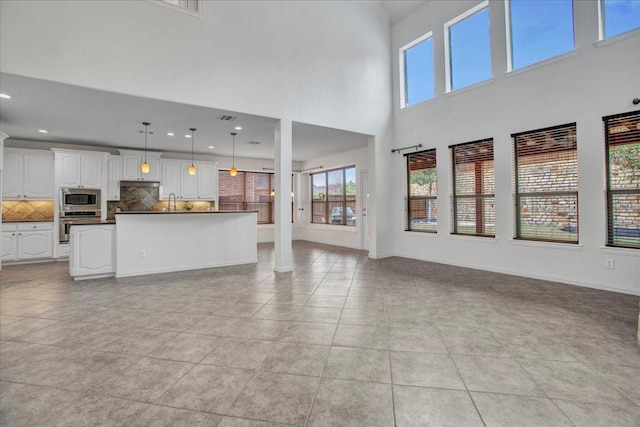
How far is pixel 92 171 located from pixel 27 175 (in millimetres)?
1198

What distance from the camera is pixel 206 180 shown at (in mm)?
8641

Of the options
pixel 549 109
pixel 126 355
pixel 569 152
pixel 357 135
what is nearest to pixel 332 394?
pixel 126 355

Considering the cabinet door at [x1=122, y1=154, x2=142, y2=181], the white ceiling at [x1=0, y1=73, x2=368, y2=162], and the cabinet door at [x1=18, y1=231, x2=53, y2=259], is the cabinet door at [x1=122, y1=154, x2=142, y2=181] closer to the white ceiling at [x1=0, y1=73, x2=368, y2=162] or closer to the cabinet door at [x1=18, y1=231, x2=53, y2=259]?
the white ceiling at [x1=0, y1=73, x2=368, y2=162]

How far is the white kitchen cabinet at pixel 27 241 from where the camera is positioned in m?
6.43

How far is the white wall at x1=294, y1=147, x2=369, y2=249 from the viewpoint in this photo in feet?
26.7

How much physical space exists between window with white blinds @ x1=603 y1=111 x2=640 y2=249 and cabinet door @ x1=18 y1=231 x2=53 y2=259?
10.4 m

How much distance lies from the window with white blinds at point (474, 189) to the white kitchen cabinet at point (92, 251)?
6.28 meters

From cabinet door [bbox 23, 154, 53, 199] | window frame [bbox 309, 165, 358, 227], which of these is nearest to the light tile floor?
cabinet door [bbox 23, 154, 53, 199]

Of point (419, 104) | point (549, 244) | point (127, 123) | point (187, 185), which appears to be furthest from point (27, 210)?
point (549, 244)

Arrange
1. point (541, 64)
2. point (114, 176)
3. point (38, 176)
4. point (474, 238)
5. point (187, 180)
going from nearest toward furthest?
1. point (541, 64)
2. point (474, 238)
3. point (38, 176)
4. point (114, 176)
5. point (187, 180)

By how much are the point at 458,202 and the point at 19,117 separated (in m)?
8.08

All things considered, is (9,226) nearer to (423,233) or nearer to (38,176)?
(38,176)

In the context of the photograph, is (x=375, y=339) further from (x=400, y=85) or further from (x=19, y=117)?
(x=19, y=117)

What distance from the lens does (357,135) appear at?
21.7ft
